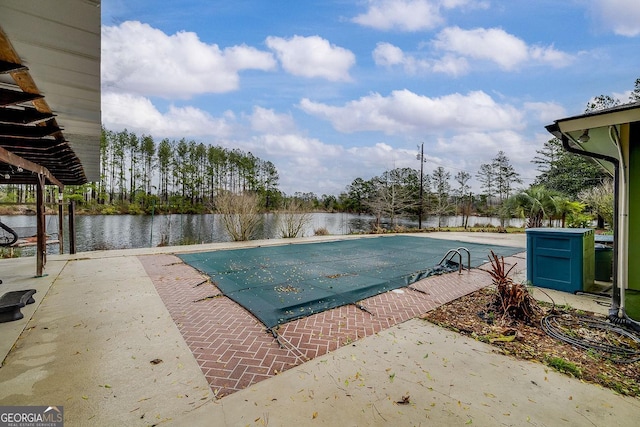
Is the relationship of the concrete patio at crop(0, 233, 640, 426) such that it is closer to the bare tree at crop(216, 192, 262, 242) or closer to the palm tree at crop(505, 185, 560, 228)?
the bare tree at crop(216, 192, 262, 242)

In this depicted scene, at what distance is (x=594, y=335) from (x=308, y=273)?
4065 millimetres

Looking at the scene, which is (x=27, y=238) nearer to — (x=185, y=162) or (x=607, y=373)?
(x=607, y=373)

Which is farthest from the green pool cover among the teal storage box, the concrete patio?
the teal storage box

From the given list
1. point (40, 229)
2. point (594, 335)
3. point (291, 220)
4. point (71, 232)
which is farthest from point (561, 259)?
Result: point (71, 232)

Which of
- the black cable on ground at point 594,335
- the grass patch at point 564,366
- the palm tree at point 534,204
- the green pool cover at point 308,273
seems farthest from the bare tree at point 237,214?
the palm tree at point 534,204

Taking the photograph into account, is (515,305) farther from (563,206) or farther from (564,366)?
(563,206)

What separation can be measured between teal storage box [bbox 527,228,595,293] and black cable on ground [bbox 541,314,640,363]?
1.24 metres

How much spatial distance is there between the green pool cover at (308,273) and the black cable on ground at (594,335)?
211 centimetres

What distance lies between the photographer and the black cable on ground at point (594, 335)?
258 centimetres

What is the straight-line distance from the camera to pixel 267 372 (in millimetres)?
2285

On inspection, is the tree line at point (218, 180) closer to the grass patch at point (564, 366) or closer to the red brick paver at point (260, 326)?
the red brick paver at point (260, 326)

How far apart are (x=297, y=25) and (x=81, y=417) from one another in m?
10.1

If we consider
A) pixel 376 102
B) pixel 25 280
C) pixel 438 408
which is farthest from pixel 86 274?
pixel 376 102

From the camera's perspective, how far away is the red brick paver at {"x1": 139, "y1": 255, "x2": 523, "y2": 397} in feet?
7.80
